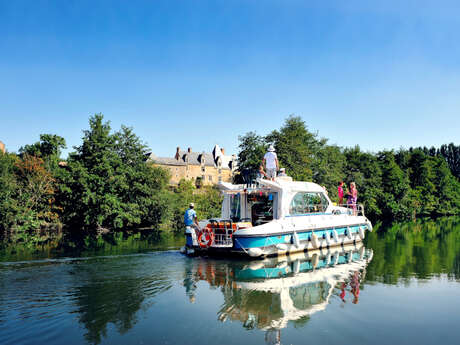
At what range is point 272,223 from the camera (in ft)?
54.9

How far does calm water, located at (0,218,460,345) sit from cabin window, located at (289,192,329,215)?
335 centimetres

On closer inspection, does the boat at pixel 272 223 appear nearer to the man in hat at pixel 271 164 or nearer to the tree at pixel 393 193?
the man in hat at pixel 271 164

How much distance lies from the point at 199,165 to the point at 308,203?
80.6m

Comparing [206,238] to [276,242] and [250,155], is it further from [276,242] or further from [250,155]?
[250,155]

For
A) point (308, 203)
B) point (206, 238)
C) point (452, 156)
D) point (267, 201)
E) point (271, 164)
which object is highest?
point (452, 156)

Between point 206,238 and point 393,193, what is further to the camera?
point 393,193

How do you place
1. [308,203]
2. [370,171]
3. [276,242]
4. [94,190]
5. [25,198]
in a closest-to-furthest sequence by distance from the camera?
1. [276,242]
2. [308,203]
3. [25,198]
4. [94,190]
5. [370,171]

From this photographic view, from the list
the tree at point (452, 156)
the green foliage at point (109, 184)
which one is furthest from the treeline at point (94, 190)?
the tree at point (452, 156)

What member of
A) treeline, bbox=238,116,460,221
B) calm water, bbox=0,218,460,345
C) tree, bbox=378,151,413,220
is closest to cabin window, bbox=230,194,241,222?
calm water, bbox=0,218,460,345

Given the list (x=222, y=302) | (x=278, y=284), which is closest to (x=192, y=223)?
(x=278, y=284)

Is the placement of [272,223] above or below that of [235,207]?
below

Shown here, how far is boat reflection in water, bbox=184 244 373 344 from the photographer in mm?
9161

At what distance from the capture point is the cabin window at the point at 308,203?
18.8 metres

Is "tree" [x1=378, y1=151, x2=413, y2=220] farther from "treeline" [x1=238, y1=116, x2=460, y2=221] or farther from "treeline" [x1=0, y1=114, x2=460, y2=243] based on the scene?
"treeline" [x1=0, y1=114, x2=460, y2=243]
